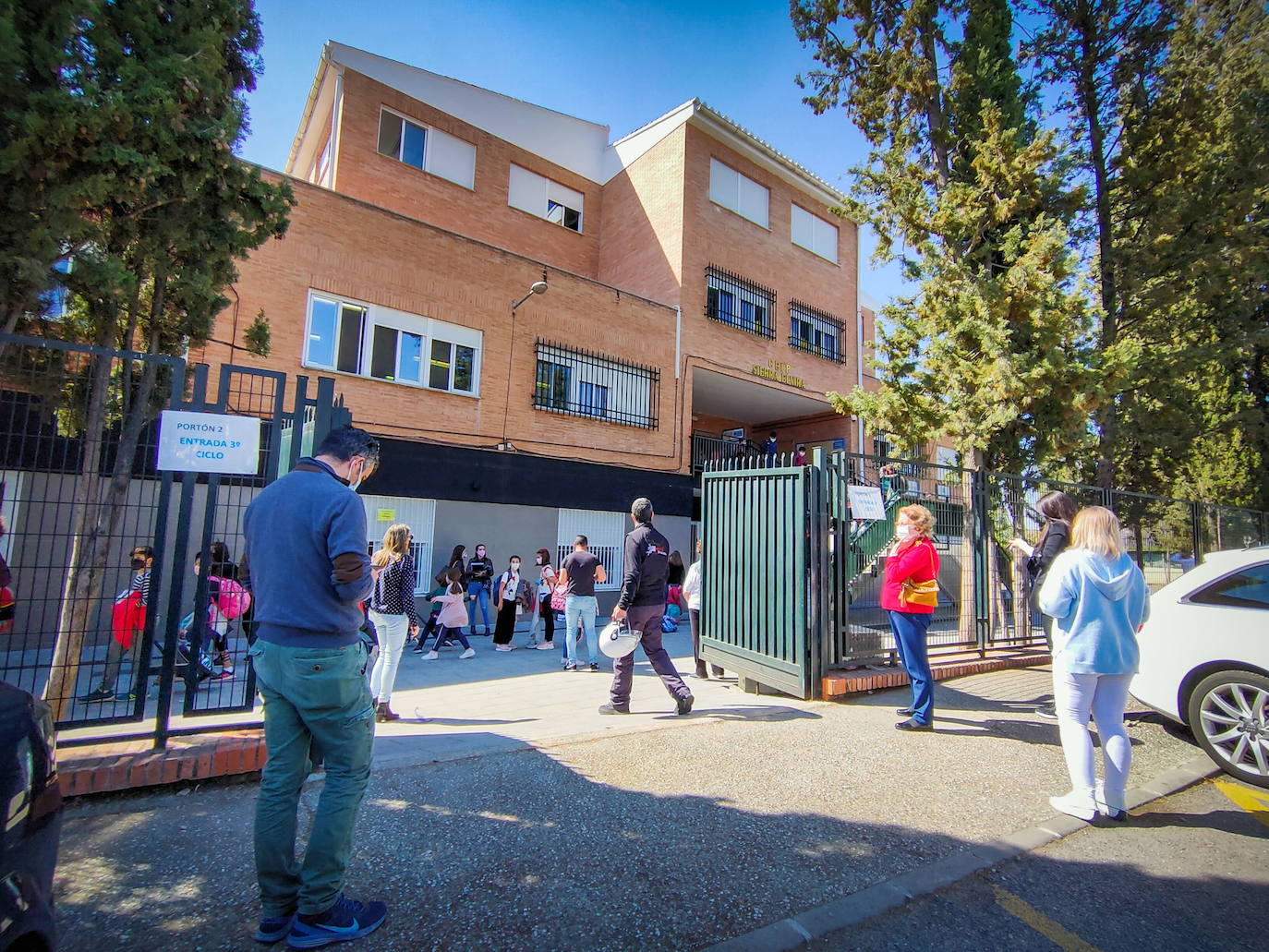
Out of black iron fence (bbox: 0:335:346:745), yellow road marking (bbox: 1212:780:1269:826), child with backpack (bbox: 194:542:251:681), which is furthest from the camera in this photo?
child with backpack (bbox: 194:542:251:681)

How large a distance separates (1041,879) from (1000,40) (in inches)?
456

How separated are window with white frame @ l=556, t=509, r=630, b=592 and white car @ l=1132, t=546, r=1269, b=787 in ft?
32.1

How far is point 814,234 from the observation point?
19297mm

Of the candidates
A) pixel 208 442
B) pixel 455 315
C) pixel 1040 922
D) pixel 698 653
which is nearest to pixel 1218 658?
pixel 1040 922

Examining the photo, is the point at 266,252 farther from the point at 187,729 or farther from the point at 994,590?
the point at 994,590

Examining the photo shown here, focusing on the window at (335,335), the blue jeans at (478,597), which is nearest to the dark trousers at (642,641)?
the blue jeans at (478,597)

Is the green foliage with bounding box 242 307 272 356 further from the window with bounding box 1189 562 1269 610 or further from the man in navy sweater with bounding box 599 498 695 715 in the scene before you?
the window with bounding box 1189 562 1269 610

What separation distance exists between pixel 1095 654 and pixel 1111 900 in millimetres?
1313

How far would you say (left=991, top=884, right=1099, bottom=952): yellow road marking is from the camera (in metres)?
2.53

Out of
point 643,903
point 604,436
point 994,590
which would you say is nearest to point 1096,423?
point 994,590

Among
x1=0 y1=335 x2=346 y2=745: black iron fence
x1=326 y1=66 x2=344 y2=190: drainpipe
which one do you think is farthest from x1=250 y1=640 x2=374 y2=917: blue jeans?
x1=326 y1=66 x2=344 y2=190: drainpipe

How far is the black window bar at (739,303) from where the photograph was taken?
16469 mm

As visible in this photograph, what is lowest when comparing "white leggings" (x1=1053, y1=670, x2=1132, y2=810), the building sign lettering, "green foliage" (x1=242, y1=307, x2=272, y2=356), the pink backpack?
"white leggings" (x1=1053, y1=670, x2=1132, y2=810)

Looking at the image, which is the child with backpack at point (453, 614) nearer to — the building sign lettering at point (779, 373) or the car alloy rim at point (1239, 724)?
the car alloy rim at point (1239, 724)
